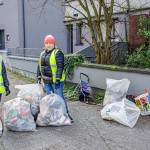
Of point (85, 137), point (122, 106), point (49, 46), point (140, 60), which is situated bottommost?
point (85, 137)

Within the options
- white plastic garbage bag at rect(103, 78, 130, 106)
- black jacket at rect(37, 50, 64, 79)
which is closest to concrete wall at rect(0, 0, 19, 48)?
white plastic garbage bag at rect(103, 78, 130, 106)

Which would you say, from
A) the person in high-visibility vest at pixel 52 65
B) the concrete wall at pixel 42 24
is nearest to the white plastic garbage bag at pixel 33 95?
the person in high-visibility vest at pixel 52 65

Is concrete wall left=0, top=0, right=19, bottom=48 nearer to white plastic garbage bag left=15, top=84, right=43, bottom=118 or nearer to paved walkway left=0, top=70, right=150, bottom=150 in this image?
white plastic garbage bag left=15, top=84, right=43, bottom=118

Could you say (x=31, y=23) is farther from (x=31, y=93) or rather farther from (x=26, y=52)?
(x=31, y=93)

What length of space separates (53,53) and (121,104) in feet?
5.32

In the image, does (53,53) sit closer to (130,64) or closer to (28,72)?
(130,64)

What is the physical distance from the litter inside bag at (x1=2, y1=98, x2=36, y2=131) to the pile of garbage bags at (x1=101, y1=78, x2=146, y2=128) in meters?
1.54

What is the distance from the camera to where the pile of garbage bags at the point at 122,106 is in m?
5.30

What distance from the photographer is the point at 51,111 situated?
512 cm

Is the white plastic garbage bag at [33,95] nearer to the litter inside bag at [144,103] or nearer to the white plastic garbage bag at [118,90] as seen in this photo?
the white plastic garbage bag at [118,90]

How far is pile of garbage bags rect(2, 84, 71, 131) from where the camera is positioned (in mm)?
4828

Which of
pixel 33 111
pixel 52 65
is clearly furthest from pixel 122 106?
pixel 33 111

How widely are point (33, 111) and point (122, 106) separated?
1.67m

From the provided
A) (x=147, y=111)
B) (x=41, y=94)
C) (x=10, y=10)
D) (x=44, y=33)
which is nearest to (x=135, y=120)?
(x=147, y=111)
